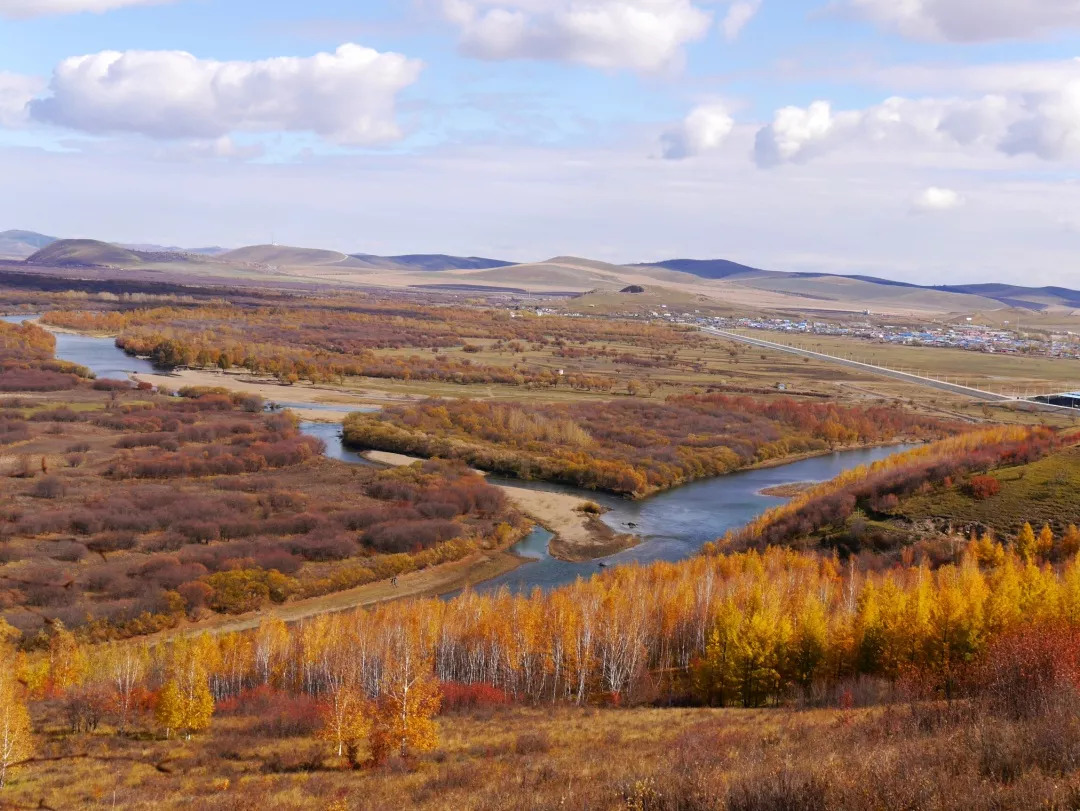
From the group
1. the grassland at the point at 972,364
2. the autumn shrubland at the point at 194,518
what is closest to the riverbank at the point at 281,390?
the autumn shrubland at the point at 194,518

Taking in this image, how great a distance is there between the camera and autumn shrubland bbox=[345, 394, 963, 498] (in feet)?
172

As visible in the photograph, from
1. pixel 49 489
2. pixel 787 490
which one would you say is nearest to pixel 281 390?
pixel 49 489

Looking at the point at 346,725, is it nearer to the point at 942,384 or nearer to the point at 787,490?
the point at 787,490

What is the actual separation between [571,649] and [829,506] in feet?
59.6

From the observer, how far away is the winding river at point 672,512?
120ft

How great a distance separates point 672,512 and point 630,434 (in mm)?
14671

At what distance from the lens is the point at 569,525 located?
42.6 meters

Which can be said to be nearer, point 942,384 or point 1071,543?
point 1071,543

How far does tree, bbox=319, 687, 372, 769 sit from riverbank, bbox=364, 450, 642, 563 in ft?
64.8

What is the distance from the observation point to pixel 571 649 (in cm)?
2358

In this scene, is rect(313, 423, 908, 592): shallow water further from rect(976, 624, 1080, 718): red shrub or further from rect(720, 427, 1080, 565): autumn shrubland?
rect(976, 624, 1080, 718): red shrub

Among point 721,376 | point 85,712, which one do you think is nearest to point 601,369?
point 721,376

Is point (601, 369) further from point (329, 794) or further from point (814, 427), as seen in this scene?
point (329, 794)

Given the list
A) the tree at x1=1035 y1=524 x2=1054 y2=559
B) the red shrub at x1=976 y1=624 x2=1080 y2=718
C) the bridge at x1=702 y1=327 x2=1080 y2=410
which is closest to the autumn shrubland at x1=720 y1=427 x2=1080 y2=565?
the tree at x1=1035 y1=524 x2=1054 y2=559
